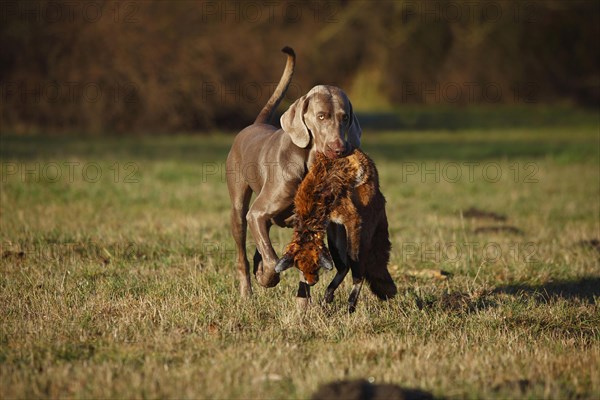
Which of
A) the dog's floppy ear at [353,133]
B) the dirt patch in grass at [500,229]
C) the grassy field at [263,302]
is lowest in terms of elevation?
the grassy field at [263,302]

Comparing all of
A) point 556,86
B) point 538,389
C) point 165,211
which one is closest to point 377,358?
point 538,389

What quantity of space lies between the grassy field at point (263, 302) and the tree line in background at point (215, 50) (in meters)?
9.31

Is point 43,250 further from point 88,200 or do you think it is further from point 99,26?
point 99,26

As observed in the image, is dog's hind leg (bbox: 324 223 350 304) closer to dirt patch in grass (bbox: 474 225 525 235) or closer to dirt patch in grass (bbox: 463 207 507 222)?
dirt patch in grass (bbox: 474 225 525 235)

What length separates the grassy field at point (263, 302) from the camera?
4.09m

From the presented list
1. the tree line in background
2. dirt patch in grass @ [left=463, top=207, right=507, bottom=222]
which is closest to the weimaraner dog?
dirt patch in grass @ [left=463, top=207, right=507, bottom=222]

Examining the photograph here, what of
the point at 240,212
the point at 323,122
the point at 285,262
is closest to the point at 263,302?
the point at 285,262

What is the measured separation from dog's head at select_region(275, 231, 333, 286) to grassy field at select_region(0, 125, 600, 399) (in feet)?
0.95

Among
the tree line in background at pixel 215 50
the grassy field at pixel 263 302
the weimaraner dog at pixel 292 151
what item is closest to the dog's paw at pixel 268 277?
the weimaraner dog at pixel 292 151

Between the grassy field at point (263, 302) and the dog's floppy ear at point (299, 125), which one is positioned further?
the dog's floppy ear at point (299, 125)

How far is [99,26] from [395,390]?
19.7 metres

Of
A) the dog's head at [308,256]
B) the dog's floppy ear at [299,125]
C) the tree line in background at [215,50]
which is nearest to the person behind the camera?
the dog's head at [308,256]

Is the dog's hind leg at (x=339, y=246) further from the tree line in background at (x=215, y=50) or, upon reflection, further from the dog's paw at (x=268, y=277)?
the tree line in background at (x=215, y=50)

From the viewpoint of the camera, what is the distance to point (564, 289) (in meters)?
6.87
